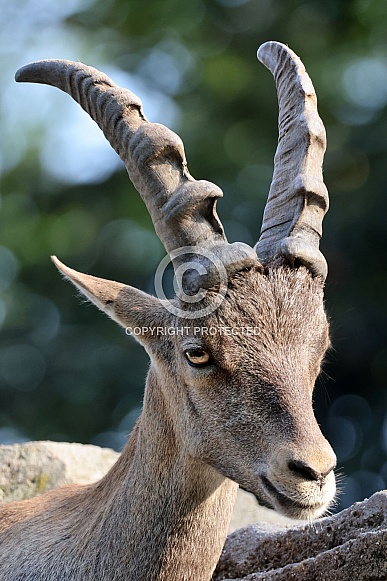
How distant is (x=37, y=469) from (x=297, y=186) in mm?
4568

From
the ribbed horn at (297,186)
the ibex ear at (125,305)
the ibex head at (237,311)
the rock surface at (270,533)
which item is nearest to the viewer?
the ibex head at (237,311)

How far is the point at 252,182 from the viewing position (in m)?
25.6

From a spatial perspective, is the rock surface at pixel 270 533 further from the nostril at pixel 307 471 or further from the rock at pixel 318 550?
the nostril at pixel 307 471

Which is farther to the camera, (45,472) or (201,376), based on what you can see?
(45,472)

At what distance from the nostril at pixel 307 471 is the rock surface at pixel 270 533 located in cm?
83

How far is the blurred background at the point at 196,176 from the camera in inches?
957

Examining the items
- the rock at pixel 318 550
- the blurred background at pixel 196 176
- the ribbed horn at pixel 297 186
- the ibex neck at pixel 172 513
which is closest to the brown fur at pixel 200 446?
the ibex neck at pixel 172 513

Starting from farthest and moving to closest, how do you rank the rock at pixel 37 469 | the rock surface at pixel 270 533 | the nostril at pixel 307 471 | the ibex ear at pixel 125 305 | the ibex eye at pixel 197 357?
the rock at pixel 37 469
the ibex ear at pixel 125 305
the rock surface at pixel 270 533
the ibex eye at pixel 197 357
the nostril at pixel 307 471

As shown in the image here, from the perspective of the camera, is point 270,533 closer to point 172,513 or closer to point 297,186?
point 172,513

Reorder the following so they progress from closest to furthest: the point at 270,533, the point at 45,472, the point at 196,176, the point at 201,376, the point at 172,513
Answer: the point at 201,376, the point at 172,513, the point at 270,533, the point at 45,472, the point at 196,176

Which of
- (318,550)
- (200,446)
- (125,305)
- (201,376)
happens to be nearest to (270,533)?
(318,550)

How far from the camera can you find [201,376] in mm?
6066

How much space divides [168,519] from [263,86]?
2123cm

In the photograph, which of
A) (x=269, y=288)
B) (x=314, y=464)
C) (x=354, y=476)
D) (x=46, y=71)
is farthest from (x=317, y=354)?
(x=354, y=476)
